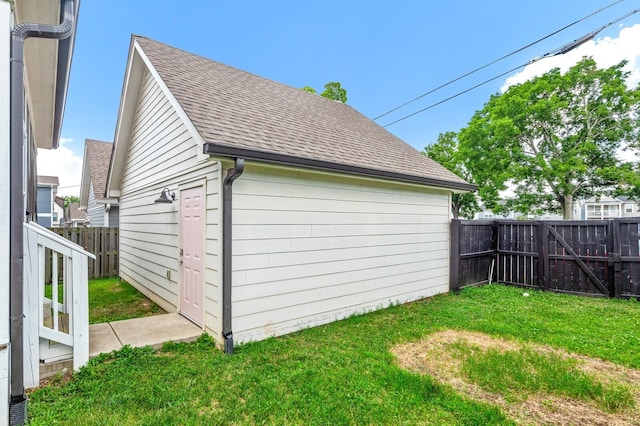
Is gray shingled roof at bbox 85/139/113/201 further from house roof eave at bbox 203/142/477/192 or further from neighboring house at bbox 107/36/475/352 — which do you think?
house roof eave at bbox 203/142/477/192

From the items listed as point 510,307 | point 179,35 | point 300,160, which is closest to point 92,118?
point 179,35

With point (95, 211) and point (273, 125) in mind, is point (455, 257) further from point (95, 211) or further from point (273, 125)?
point (95, 211)

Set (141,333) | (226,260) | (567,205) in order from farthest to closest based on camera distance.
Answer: (567,205) < (141,333) < (226,260)

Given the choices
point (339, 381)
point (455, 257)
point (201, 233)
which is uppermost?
point (201, 233)

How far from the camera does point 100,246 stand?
9125 millimetres

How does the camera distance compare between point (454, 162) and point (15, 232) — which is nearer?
point (15, 232)

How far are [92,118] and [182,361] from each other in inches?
877

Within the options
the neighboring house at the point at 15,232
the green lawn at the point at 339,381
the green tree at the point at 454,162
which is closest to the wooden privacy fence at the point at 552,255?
the green lawn at the point at 339,381

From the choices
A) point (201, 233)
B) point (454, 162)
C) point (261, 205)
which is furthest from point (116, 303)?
point (454, 162)

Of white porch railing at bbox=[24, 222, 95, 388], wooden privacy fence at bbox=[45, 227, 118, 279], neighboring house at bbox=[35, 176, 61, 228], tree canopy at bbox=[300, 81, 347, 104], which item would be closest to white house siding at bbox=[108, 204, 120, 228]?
wooden privacy fence at bbox=[45, 227, 118, 279]

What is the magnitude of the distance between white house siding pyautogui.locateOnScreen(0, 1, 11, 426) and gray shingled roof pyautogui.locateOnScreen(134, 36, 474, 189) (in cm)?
158

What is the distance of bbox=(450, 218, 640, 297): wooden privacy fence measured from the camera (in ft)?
20.5

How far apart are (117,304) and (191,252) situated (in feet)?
8.38

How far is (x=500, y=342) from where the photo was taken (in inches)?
159
